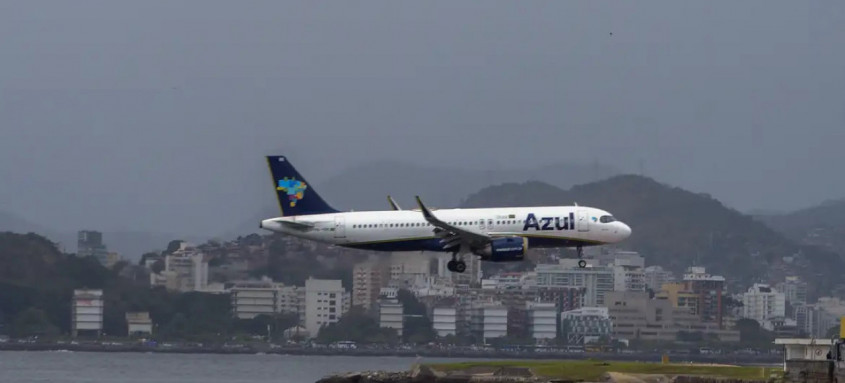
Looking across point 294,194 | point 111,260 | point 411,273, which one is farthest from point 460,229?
point 111,260

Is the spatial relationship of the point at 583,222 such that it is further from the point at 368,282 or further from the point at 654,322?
the point at 654,322

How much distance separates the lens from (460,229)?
271 feet

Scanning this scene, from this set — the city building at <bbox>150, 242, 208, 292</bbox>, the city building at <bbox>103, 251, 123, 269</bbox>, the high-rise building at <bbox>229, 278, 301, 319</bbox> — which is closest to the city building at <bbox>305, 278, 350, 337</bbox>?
the high-rise building at <bbox>229, 278, 301, 319</bbox>

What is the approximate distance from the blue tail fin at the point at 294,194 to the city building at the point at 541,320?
79.4m

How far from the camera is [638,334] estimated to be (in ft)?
540

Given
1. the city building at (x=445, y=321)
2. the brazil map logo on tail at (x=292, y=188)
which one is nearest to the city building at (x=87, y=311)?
the city building at (x=445, y=321)

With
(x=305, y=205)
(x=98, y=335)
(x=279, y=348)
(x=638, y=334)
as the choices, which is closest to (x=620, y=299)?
(x=638, y=334)

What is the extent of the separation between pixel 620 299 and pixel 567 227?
304ft

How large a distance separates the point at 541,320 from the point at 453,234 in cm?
8888

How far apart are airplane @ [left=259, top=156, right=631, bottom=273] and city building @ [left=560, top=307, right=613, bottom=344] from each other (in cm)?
7998

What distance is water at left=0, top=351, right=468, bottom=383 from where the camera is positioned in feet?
403

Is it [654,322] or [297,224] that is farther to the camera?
[654,322]

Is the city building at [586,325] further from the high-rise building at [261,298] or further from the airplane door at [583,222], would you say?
the airplane door at [583,222]

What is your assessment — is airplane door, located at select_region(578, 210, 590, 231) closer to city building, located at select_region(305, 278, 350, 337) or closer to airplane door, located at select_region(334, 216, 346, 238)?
airplane door, located at select_region(334, 216, 346, 238)
